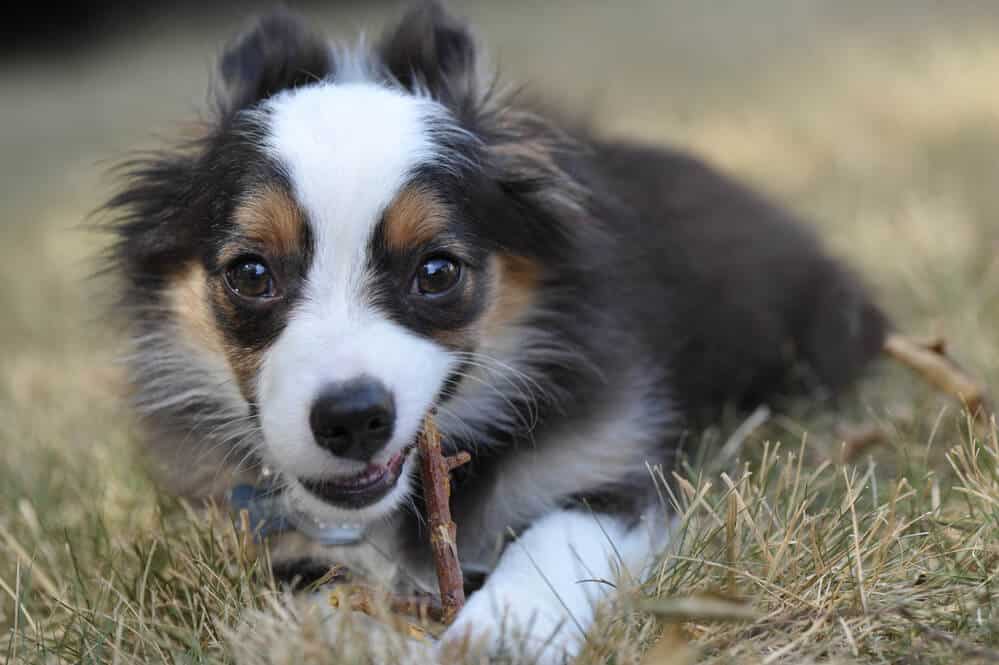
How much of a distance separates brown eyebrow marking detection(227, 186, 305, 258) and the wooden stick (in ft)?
6.08

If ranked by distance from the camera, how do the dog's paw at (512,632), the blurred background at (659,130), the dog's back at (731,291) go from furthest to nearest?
the blurred background at (659,130)
the dog's back at (731,291)
the dog's paw at (512,632)

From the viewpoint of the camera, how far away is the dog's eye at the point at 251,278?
2.63m

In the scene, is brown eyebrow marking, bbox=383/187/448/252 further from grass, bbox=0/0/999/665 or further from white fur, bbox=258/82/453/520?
grass, bbox=0/0/999/665

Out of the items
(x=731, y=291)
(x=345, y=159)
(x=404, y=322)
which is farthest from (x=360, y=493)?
(x=731, y=291)

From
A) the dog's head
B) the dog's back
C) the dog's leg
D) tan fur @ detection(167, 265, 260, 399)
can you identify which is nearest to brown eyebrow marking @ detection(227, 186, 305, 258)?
the dog's head

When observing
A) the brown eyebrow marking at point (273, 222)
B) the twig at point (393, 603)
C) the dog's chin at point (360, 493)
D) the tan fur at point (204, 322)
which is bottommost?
the twig at point (393, 603)

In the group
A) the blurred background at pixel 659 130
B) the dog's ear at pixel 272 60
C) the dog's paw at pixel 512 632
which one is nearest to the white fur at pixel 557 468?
the dog's paw at pixel 512 632

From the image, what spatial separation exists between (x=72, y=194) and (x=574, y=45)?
6351 millimetres

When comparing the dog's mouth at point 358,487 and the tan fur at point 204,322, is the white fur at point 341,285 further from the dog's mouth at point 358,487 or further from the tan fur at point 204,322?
the tan fur at point 204,322

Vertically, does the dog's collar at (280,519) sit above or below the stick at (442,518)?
below

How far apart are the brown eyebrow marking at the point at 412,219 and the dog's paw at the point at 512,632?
808 millimetres

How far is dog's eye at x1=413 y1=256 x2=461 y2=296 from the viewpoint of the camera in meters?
2.68

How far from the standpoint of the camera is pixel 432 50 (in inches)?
127

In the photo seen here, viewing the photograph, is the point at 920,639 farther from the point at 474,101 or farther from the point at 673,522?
the point at 474,101
